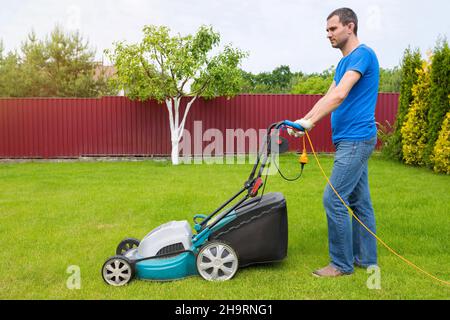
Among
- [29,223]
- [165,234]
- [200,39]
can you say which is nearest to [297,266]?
[165,234]

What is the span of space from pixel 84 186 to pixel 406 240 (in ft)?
18.1

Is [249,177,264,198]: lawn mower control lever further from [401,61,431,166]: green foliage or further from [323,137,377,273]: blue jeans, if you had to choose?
[401,61,431,166]: green foliage

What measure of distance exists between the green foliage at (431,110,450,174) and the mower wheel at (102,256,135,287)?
7363 millimetres

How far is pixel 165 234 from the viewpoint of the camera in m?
3.44

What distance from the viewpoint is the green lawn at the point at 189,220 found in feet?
10.4

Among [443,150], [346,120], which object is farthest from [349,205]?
[443,150]

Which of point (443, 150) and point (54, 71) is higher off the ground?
point (54, 71)

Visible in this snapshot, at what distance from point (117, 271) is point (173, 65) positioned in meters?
8.46

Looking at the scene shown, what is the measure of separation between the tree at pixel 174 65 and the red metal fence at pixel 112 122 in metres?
1.36

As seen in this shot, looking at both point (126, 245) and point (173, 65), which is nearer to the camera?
point (126, 245)

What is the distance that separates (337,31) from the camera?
3188mm

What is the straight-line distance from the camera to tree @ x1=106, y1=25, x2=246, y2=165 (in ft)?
36.2

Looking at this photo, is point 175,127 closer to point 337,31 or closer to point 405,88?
point 405,88
